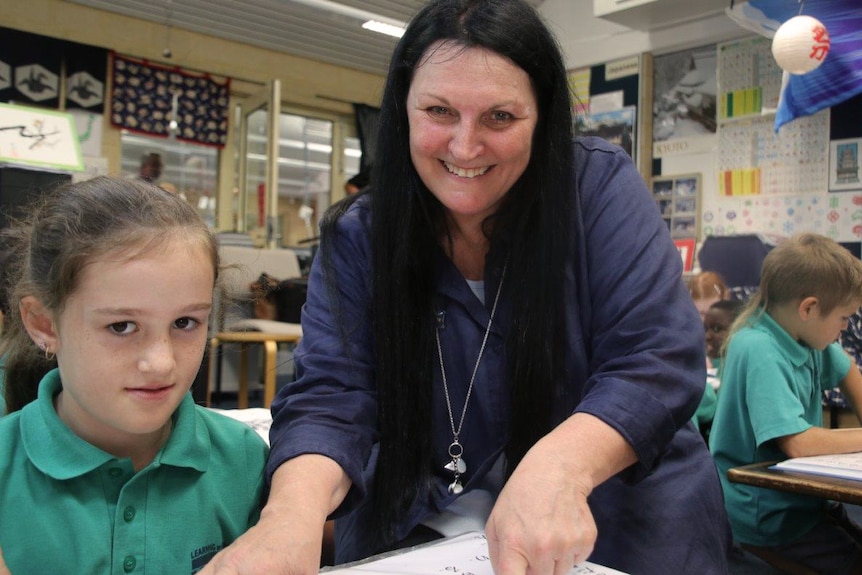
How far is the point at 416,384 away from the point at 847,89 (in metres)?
3.61

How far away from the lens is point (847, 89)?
12.4 ft

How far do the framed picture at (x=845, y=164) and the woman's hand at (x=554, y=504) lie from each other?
413 centimetres

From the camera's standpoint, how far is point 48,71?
240 inches

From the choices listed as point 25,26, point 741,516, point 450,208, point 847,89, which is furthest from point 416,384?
point 25,26

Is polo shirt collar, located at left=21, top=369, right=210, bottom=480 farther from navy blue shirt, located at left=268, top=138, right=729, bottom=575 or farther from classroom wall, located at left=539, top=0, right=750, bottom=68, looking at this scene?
classroom wall, located at left=539, top=0, right=750, bottom=68

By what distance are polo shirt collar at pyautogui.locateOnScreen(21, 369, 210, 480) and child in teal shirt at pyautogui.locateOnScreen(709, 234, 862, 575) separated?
50.0 inches

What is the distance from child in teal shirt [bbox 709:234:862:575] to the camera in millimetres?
1727

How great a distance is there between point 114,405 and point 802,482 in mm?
999

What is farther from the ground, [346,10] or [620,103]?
[346,10]

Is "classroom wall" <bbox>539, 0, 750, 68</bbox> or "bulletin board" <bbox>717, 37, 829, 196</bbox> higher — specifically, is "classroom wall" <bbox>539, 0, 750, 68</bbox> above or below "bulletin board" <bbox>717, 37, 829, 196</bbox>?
above

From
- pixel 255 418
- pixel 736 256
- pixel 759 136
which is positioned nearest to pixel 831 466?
pixel 255 418

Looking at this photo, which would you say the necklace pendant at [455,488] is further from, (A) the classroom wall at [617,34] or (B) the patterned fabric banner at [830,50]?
(A) the classroom wall at [617,34]

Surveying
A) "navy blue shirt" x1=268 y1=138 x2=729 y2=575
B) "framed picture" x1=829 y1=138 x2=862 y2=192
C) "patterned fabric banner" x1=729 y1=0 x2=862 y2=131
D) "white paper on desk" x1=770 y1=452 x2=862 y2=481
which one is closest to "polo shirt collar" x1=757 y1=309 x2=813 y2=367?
"white paper on desk" x1=770 y1=452 x2=862 y2=481

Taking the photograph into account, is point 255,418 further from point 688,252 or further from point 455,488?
point 688,252
